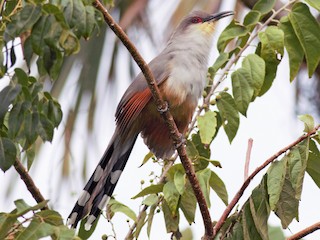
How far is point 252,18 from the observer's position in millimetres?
2900

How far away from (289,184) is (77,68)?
16.3ft

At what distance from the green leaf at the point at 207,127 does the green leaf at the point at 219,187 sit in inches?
4.8

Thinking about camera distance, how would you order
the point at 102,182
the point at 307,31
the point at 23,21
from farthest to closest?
the point at 102,182, the point at 307,31, the point at 23,21

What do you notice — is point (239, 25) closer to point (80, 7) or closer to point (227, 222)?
point (227, 222)

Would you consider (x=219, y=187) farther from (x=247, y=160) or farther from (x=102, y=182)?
(x=102, y=182)

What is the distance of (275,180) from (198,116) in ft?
1.49

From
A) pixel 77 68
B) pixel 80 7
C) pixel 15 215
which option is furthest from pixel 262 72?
pixel 77 68

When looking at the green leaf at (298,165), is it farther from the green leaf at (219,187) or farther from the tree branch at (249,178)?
the green leaf at (219,187)

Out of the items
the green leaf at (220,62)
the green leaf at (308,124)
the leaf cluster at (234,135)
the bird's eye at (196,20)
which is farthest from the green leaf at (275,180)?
the bird's eye at (196,20)

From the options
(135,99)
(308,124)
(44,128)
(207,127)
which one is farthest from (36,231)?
(135,99)

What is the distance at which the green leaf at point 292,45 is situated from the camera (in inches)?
110

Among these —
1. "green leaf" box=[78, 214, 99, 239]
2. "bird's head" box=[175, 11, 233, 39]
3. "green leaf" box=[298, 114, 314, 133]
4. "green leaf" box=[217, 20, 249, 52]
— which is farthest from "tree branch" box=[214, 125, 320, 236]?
"bird's head" box=[175, 11, 233, 39]

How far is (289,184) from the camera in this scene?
246 cm

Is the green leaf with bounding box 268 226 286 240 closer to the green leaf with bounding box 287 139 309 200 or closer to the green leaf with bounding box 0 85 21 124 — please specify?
the green leaf with bounding box 287 139 309 200
